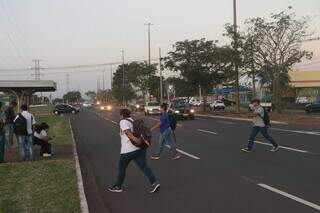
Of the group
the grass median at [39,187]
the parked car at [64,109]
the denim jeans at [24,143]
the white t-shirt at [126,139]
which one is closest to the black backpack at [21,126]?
the denim jeans at [24,143]

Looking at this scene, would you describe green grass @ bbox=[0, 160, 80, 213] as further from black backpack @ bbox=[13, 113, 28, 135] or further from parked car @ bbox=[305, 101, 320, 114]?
parked car @ bbox=[305, 101, 320, 114]

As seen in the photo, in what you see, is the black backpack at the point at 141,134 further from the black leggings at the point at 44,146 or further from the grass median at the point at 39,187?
the black leggings at the point at 44,146

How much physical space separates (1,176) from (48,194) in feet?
9.45

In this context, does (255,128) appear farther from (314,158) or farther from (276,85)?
(276,85)

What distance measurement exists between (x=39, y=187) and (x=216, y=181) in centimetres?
364

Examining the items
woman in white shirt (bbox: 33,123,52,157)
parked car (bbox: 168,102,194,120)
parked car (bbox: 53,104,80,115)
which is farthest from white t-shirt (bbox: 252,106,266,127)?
parked car (bbox: 53,104,80,115)

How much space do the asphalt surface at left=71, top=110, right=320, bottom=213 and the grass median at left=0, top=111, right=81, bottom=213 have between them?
426 millimetres

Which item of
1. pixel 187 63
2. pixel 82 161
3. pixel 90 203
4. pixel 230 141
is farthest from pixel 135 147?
pixel 187 63

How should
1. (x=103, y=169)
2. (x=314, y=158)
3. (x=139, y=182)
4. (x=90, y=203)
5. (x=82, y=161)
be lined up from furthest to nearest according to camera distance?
(x=82, y=161)
(x=314, y=158)
(x=103, y=169)
(x=139, y=182)
(x=90, y=203)

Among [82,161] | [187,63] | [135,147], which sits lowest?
[82,161]

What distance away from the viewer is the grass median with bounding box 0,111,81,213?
29.0 feet

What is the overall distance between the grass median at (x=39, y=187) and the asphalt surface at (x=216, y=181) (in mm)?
426

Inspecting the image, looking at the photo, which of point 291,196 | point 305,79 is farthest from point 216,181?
point 305,79

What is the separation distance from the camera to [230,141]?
2077cm
